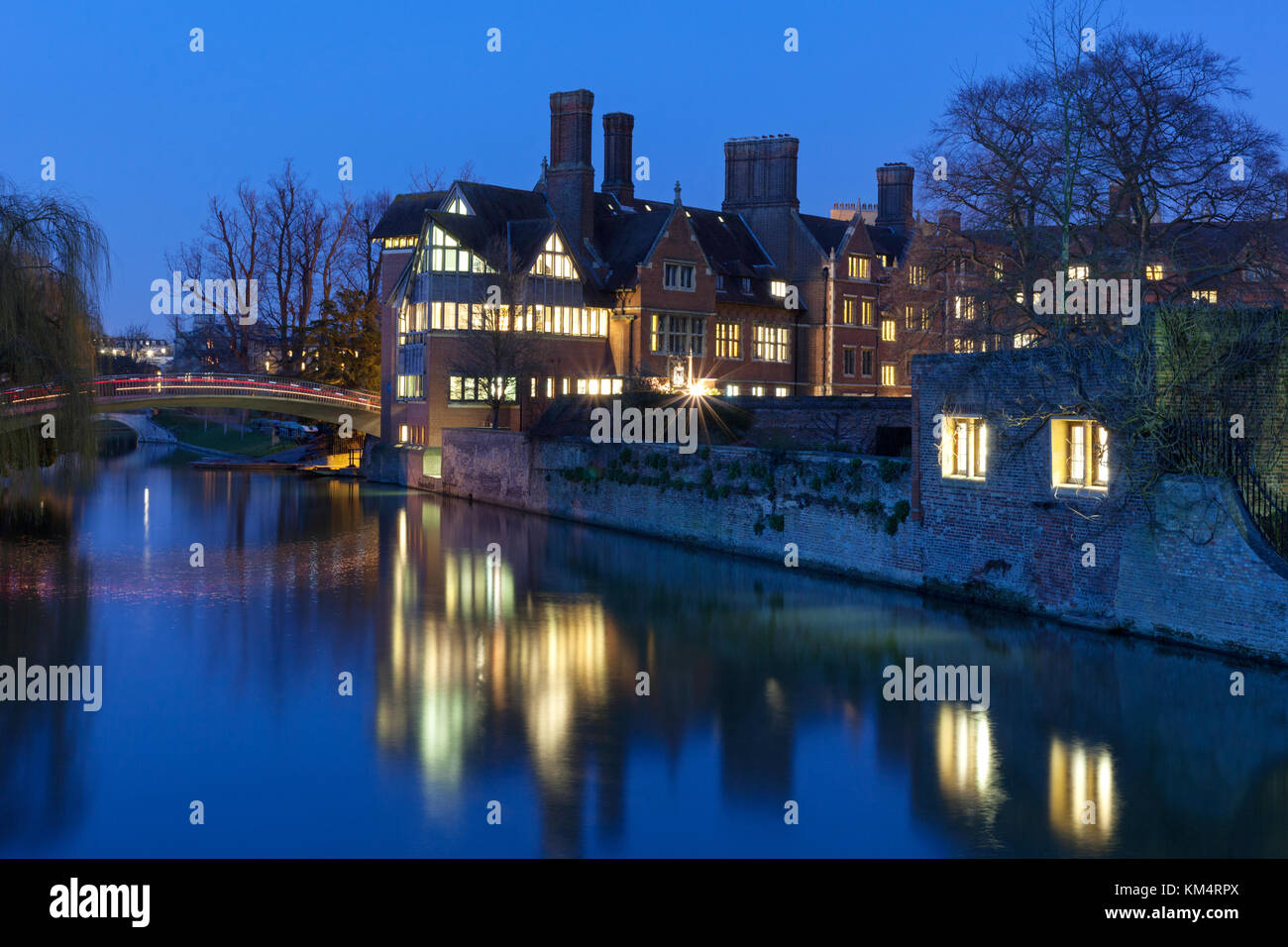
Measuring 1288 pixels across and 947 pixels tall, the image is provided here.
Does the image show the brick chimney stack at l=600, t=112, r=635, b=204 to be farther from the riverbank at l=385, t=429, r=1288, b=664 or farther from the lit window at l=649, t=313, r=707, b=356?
the riverbank at l=385, t=429, r=1288, b=664

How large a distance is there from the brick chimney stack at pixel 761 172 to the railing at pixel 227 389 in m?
19.3

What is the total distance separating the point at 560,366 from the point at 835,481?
79.7 ft

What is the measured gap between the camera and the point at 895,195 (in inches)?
2598

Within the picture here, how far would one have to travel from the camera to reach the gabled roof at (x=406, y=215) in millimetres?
55875

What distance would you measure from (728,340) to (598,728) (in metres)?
41.2

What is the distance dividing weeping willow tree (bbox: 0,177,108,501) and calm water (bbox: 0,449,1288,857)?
2698mm

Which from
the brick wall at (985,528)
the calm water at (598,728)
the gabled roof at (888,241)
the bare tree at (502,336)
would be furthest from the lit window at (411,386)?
the gabled roof at (888,241)

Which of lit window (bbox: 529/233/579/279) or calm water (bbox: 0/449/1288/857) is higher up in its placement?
lit window (bbox: 529/233/579/279)

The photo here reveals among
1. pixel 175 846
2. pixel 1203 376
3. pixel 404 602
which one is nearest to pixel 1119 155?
pixel 1203 376

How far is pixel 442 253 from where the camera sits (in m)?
47.0

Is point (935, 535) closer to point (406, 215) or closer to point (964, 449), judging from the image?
point (964, 449)

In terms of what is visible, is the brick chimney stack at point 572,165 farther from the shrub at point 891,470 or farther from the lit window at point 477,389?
the shrub at point 891,470

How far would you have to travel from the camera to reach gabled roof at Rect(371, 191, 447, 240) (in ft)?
183

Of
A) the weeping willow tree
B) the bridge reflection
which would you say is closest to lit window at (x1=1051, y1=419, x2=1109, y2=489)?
the weeping willow tree
